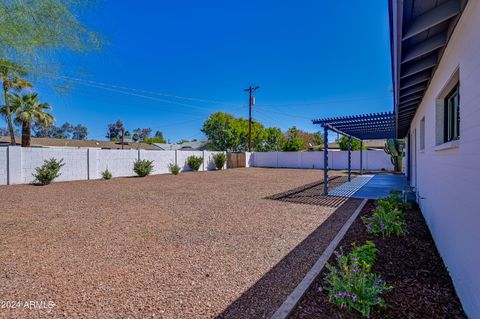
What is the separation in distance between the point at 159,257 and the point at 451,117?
442cm

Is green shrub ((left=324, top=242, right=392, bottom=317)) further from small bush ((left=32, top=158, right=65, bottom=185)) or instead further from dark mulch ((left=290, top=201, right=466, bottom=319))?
small bush ((left=32, top=158, right=65, bottom=185))

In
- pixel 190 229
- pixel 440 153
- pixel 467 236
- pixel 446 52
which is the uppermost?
pixel 446 52

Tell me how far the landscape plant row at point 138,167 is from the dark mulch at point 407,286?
40.7 ft

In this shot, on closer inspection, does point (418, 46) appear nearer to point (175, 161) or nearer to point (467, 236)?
point (467, 236)

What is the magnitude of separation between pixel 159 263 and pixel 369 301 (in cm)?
234

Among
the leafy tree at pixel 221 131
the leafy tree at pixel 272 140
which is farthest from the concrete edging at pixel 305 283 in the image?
the leafy tree at pixel 272 140

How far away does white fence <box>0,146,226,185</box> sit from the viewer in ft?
33.5

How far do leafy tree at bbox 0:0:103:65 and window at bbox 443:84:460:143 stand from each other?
4.91 m

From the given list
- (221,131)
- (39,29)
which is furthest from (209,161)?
(39,29)

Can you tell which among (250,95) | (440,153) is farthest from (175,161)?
(440,153)

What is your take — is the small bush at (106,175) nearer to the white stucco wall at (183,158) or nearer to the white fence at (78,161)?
the white fence at (78,161)

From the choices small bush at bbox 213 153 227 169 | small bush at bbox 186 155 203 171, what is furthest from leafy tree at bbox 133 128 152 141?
small bush at bbox 186 155 203 171

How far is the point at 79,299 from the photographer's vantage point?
2.22m

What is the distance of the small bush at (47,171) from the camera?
10438 mm
